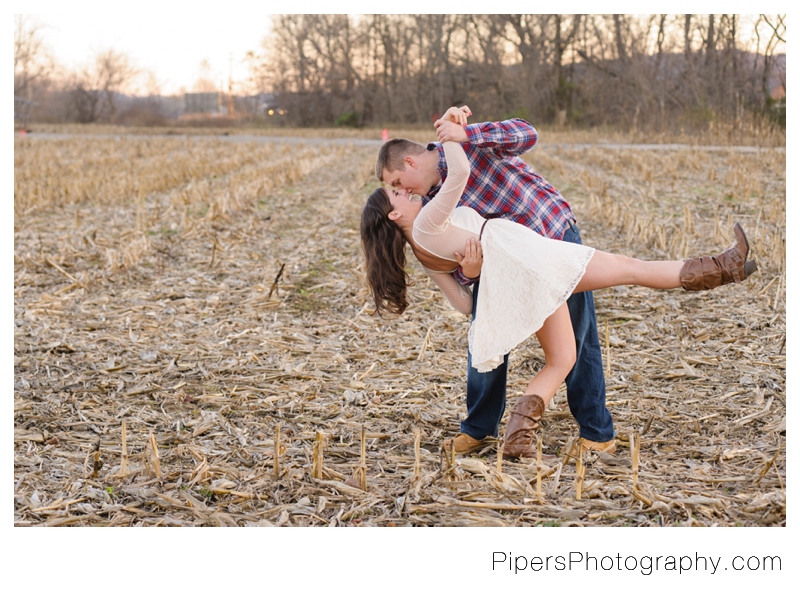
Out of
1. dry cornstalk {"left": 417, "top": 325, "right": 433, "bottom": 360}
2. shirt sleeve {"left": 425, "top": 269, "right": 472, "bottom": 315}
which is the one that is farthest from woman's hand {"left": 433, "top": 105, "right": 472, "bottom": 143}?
dry cornstalk {"left": 417, "top": 325, "right": 433, "bottom": 360}

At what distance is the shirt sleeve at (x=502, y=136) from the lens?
9.65ft

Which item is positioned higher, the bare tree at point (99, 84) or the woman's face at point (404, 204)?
the bare tree at point (99, 84)

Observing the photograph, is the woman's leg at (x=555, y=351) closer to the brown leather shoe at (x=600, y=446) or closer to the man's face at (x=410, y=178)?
the brown leather shoe at (x=600, y=446)

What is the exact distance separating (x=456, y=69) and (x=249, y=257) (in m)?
Answer: 29.0

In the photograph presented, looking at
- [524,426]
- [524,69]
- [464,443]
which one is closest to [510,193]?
[524,426]

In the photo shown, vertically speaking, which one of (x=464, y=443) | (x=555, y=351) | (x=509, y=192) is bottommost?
(x=464, y=443)

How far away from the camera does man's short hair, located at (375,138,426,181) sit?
3.06 metres

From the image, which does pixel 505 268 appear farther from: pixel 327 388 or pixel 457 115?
pixel 327 388

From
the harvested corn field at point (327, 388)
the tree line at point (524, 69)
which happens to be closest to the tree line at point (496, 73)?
the tree line at point (524, 69)

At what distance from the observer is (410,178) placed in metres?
3.10

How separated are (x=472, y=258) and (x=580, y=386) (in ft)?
2.56

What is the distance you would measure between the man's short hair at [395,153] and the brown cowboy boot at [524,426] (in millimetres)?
1047

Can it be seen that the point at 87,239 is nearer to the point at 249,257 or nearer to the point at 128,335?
the point at 249,257

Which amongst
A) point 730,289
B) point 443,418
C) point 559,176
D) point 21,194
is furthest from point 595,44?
point 443,418
